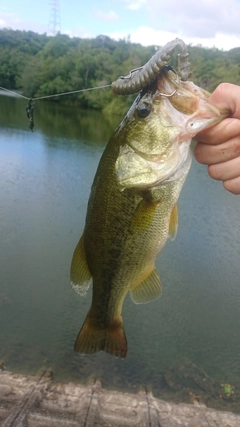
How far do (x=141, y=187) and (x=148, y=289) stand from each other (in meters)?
0.65

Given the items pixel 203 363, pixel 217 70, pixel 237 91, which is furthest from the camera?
pixel 217 70

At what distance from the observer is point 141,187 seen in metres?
1.76

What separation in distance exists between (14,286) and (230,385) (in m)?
4.27

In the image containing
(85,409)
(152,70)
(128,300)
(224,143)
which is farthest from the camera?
(128,300)

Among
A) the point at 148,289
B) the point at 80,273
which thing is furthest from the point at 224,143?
the point at 80,273

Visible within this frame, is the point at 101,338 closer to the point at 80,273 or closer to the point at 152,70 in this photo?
the point at 80,273

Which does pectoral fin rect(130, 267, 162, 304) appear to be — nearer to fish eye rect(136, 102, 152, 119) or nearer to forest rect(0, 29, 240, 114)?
fish eye rect(136, 102, 152, 119)

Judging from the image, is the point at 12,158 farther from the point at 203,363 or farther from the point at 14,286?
the point at 203,363

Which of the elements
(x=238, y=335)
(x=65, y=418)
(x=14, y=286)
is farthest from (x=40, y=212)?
(x=65, y=418)

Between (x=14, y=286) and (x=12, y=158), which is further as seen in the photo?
(x=12, y=158)

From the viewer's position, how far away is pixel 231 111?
1722mm

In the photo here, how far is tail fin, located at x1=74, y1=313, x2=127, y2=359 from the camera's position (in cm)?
226

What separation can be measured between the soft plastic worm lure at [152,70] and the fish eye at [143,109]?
0.12m

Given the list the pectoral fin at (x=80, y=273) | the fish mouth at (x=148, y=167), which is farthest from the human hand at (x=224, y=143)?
the pectoral fin at (x=80, y=273)
